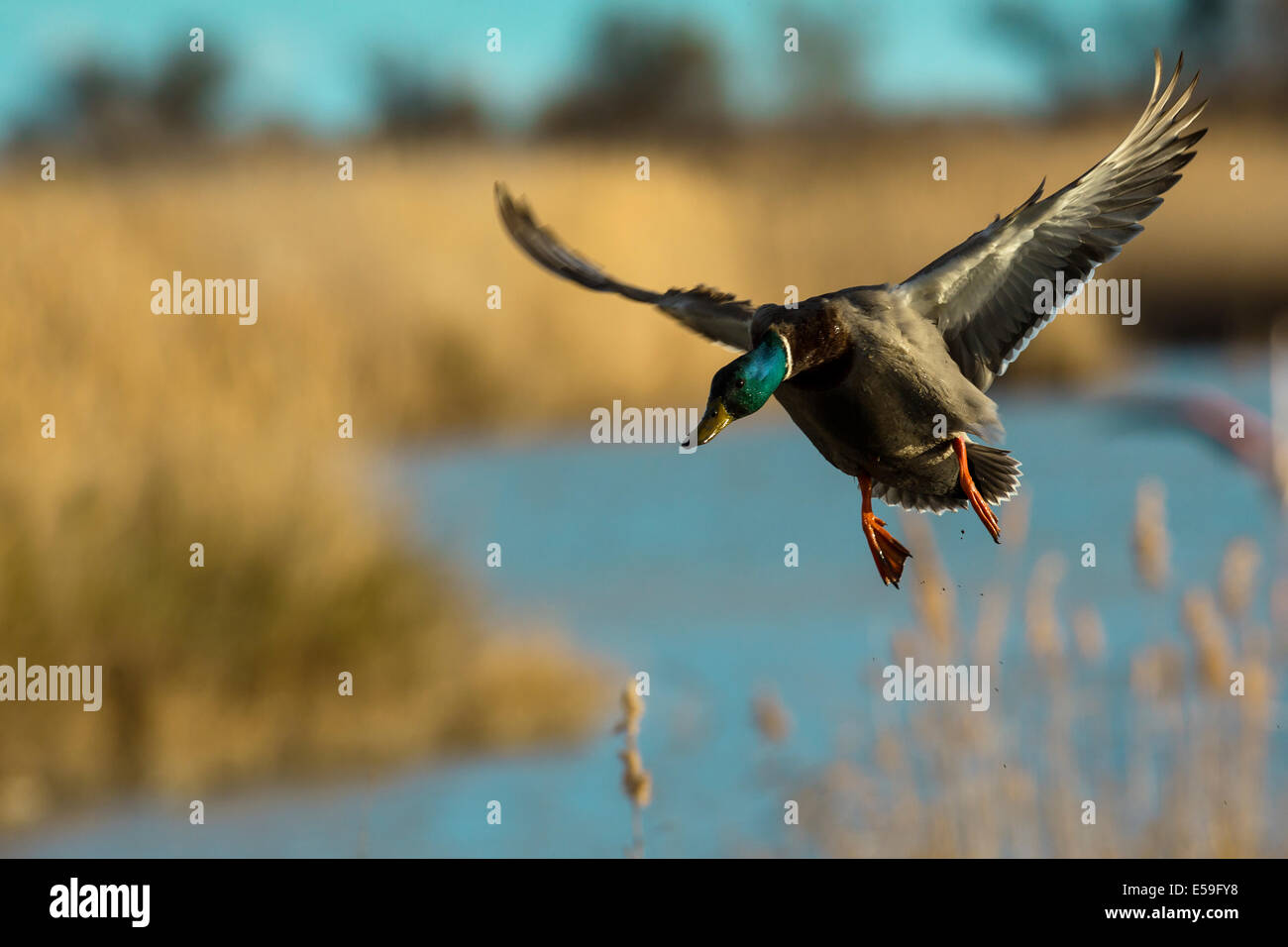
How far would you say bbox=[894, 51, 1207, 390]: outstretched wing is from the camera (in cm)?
160

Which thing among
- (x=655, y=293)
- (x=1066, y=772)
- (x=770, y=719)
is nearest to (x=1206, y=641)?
(x=770, y=719)

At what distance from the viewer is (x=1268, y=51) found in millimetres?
23672

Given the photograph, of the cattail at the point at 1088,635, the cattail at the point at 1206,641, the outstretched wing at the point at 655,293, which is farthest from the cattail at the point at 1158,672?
the outstretched wing at the point at 655,293

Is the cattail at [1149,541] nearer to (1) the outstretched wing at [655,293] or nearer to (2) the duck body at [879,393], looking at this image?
(1) the outstretched wing at [655,293]

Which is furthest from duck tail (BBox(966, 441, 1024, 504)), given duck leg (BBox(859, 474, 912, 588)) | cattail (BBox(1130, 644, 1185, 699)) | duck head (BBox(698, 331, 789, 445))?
cattail (BBox(1130, 644, 1185, 699))

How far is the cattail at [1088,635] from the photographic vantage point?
4336mm

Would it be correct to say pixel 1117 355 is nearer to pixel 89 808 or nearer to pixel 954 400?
pixel 89 808

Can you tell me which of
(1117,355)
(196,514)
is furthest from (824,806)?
(1117,355)

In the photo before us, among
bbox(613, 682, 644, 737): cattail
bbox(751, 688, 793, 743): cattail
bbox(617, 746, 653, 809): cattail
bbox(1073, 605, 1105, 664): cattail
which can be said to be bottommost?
bbox(617, 746, 653, 809): cattail

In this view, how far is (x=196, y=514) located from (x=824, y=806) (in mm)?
4482

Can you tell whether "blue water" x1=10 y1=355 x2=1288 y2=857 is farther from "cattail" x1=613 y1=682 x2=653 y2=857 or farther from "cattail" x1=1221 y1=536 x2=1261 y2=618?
"cattail" x1=1221 y1=536 x2=1261 y2=618

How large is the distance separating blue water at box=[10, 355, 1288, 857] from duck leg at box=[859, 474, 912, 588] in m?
1.39

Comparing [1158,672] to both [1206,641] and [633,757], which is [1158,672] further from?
[633,757]

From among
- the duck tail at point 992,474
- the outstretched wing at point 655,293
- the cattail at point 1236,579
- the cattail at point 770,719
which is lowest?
the cattail at point 770,719
